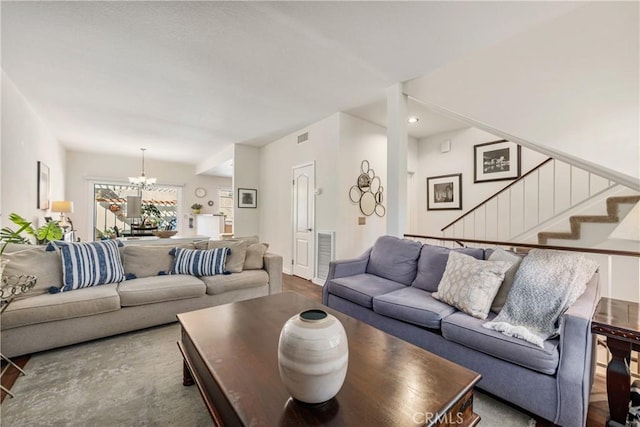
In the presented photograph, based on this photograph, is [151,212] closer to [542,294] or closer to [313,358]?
[313,358]

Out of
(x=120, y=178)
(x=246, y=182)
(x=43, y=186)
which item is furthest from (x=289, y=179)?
(x=120, y=178)

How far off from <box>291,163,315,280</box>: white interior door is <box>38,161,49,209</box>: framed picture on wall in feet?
12.8

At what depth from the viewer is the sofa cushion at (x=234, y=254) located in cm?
308

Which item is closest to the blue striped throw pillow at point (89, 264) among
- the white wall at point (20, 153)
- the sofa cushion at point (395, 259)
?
the white wall at point (20, 153)

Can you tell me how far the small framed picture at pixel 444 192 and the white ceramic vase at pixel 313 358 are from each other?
4751mm

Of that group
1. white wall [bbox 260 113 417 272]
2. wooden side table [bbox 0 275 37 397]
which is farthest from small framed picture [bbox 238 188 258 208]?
wooden side table [bbox 0 275 37 397]

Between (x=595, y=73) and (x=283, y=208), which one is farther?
(x=283, y=208)

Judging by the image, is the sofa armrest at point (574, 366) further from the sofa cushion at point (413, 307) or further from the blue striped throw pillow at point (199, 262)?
the blue striped throw pillow at point (199, 262)

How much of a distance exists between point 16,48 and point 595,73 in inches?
203

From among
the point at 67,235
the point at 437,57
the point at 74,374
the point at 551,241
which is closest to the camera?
the point at 74,374

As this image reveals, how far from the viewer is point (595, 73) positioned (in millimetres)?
2262

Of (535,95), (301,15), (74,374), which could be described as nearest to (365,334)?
(74,374)

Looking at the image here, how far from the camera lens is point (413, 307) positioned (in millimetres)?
1993

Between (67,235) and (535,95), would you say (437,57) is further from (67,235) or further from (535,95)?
(67,235)
